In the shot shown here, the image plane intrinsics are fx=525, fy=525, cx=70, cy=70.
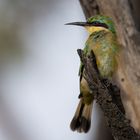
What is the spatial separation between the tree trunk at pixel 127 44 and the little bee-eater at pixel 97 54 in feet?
0.19

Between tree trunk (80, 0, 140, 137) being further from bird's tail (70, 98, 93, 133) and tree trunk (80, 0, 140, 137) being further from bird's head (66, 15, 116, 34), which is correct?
bird's tail (70, 98, 93, 133)

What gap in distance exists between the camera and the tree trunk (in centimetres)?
265

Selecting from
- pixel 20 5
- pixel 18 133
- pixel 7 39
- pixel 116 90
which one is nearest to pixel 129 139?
pixel 116 90

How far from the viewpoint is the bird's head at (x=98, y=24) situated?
296 cm

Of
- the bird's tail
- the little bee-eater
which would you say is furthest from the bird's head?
the bird's tail

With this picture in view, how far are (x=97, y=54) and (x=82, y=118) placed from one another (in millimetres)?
476

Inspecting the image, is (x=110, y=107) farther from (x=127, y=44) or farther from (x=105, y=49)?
(x=105, y=49)

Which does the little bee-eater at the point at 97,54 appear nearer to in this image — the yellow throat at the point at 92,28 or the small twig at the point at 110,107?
the yellow throat at the point at 92,28

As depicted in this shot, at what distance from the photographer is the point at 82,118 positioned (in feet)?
10.8

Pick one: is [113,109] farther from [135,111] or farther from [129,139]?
[135,111]

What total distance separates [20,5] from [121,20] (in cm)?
97

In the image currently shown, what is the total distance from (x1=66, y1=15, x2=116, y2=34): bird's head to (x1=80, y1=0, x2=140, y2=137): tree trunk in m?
0.03

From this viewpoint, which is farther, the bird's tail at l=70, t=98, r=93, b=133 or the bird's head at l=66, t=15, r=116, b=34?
the bird's tail at l=70, t=98, r=93, b=133

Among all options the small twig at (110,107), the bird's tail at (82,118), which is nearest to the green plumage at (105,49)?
the bird's tail at (82,118)
